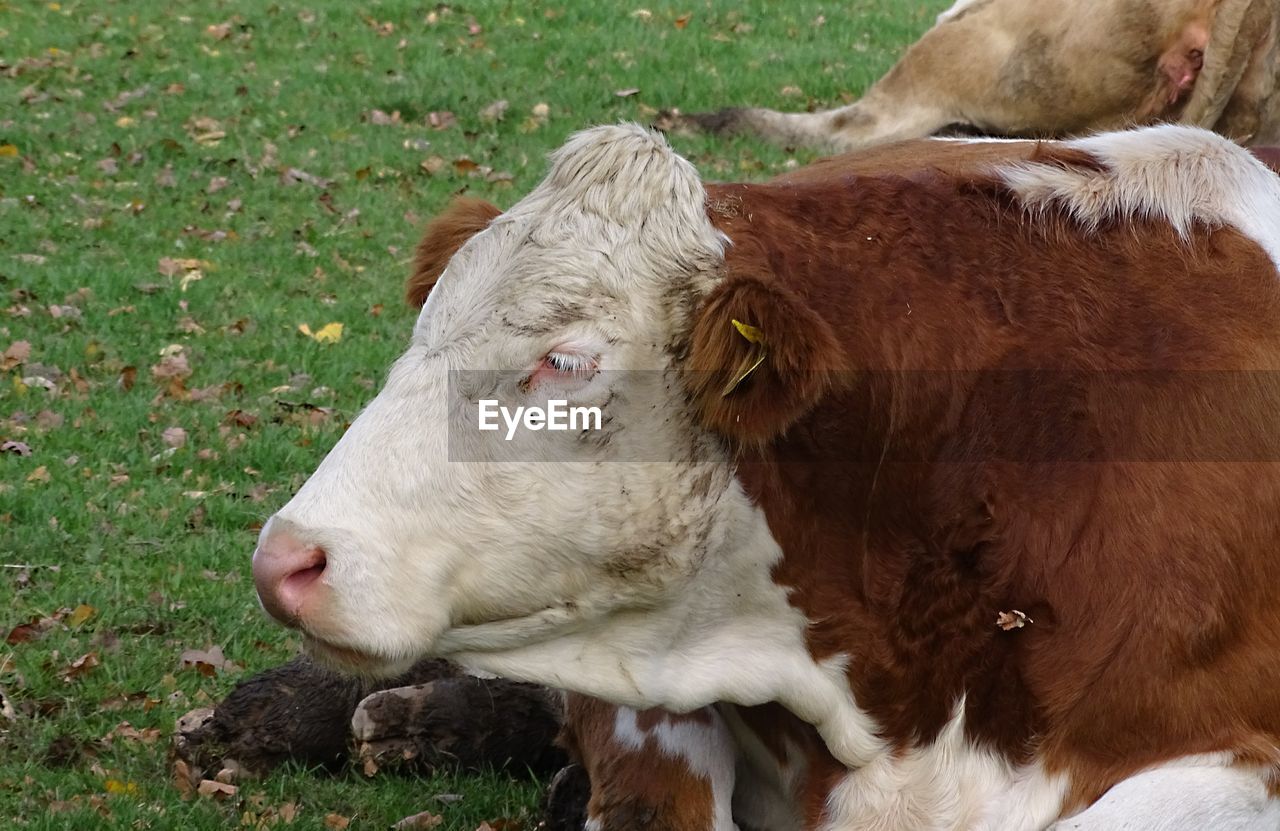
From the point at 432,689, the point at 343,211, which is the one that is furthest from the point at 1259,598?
the point at 343,211

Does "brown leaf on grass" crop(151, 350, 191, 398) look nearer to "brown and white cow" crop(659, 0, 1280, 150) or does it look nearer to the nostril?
"brown and white cow" crop(659, 0, 1280, 150)

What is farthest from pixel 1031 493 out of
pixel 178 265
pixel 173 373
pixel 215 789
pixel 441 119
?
pixel 441 119

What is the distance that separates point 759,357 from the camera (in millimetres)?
3119

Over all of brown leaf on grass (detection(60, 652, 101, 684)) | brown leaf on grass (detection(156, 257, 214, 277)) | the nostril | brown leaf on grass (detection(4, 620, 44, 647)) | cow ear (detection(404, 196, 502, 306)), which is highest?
cow ear (detection(404, 196, 502, 306))

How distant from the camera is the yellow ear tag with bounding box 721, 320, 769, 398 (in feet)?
10.2

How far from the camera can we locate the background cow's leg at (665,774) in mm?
3682

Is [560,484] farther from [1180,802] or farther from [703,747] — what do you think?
[1180,802]

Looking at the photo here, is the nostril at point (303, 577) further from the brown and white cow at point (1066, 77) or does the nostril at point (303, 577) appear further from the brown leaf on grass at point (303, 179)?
the brown leaf on grass at point (303, 179)

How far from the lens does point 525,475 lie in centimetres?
320

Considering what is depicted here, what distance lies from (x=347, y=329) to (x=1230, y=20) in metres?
4.55

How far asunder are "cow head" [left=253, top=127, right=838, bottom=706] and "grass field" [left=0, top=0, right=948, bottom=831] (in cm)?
127

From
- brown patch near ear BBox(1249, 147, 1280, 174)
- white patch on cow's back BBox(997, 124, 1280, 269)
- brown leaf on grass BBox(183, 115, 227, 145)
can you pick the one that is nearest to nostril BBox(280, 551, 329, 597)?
white patch on cow's back BBox(997, 124, 1280, 269)

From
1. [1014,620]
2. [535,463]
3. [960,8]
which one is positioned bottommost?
[1014,620]

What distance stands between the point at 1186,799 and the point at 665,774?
3.63ft
